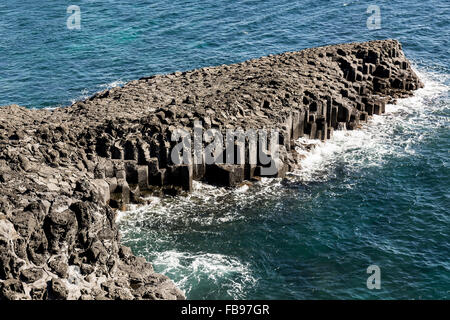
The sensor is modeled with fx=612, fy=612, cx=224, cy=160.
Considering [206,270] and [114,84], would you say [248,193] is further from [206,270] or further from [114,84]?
[114,84]

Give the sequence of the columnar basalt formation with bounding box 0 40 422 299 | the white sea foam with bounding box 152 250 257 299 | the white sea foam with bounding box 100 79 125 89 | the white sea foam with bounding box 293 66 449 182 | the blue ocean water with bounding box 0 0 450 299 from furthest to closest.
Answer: the white sea foam with bounding box 100 79 125 89
the white sea foam with bounding box 293 66 449 182
the blue ocean water with bounding box 0 0 450 299
the white sea foam with bounding box 152 250 257 299
the columnar basalt formation with bounding box 0 40 422 299

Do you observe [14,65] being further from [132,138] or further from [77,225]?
[77,225]

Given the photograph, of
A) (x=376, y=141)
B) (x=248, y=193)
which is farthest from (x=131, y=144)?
(x=376, y=141)

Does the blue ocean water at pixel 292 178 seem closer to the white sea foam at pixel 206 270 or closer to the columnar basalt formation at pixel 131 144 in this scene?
the white sea foam at pixel 206 270

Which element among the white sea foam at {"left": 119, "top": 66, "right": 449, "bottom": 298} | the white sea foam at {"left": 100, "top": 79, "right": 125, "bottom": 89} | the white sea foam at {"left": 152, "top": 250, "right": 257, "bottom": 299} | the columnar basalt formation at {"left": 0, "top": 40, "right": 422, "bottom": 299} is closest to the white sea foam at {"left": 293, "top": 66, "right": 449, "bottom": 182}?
the white sea foam at {"left": 119, "top": 66, "right": 449, "bottom": 298}

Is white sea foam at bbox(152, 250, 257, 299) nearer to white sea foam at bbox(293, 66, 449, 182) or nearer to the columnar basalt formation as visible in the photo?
the columnar basalt formation
